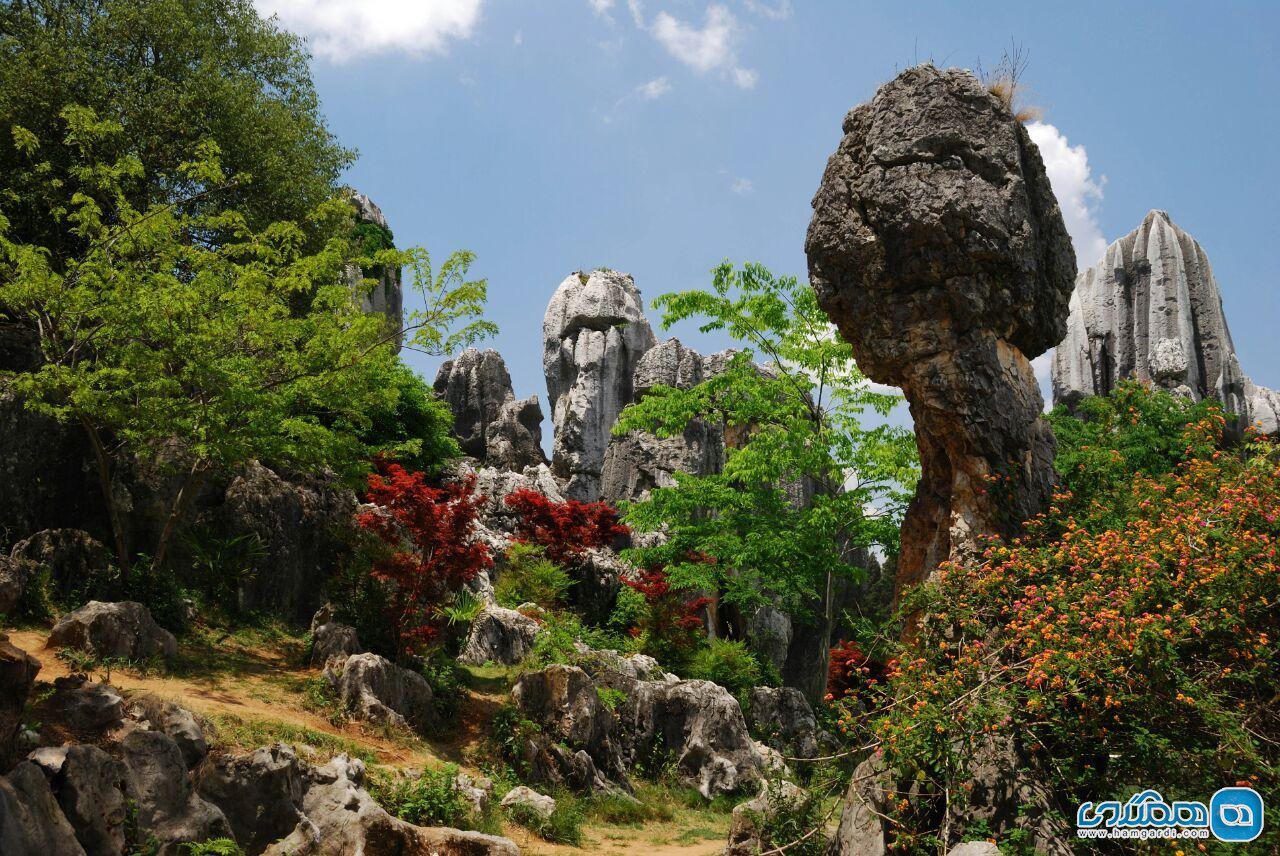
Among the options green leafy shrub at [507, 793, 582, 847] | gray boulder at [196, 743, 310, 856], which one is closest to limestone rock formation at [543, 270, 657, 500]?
green leafy shrub at [507, 793, 582, 847]

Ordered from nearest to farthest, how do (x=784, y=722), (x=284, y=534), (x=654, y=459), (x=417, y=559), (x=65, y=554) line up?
(x=65, y=554) < (x=417, y=559) < (x=284, y=534) < (x=784, y=722) < (x=654, y=459)

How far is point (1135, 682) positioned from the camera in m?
6.73

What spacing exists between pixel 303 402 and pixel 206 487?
8.29ft

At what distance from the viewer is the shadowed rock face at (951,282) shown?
29.8 ft

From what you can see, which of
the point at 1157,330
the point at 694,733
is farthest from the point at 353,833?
the point at 1157,330

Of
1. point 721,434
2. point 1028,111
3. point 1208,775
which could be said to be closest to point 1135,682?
point 1208,775

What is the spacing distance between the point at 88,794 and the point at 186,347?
6121mm

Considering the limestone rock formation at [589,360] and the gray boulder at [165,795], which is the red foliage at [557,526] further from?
the limestone rock formation at [589,360]

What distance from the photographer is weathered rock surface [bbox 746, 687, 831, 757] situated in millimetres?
15336

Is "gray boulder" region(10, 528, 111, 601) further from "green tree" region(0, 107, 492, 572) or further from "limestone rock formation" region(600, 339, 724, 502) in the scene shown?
"limestone rock formation" region(600, 339, 724, 502)

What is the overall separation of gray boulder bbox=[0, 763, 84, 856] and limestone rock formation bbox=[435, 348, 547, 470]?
25.6 meters

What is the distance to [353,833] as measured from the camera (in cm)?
701

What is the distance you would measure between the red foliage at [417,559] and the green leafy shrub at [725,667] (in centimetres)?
582

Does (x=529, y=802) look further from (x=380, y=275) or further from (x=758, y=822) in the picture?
(x=380, y=275)
